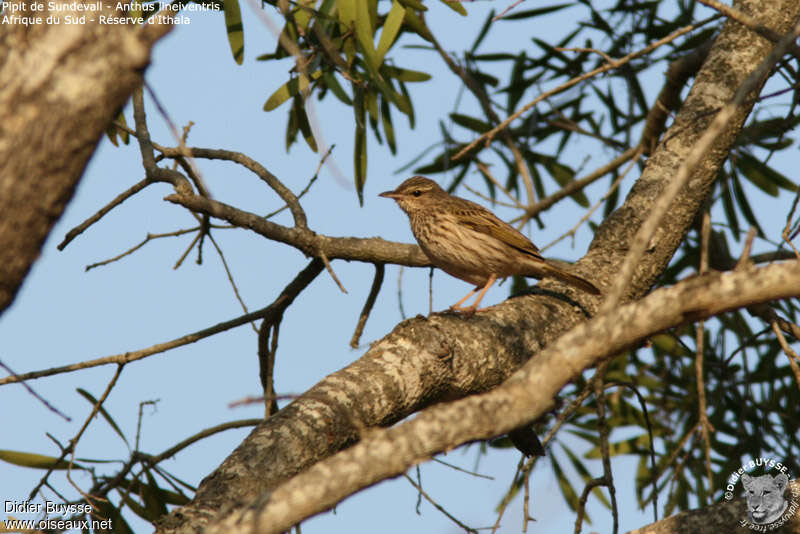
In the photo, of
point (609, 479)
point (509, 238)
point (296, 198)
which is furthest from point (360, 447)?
point (509, 238)

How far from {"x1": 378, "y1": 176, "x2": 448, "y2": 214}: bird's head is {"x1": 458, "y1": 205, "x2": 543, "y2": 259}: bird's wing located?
378mm

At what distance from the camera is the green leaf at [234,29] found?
4711 millimetres

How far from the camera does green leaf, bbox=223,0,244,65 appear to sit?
4.71 m

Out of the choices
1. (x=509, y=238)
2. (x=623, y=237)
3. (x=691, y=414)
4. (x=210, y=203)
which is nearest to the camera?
(x=210, y=203)

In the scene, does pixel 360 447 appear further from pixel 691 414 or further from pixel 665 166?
pixel 691 414

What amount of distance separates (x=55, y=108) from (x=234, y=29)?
2.87m

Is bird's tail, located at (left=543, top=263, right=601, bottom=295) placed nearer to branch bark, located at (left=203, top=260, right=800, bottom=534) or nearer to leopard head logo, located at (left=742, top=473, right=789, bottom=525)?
leopard head logo, located at (left=742, top=473, right=789, bottom=525)

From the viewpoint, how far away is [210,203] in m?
4.11

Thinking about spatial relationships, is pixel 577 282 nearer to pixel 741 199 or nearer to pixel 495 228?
pixel 495 228

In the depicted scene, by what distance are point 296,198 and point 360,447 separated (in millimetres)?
2647

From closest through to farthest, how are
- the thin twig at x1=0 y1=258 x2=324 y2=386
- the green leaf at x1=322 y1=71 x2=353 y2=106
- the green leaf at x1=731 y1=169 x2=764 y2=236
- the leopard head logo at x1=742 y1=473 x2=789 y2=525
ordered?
the leopard head logo at x1=742 y1=473 x2=789 y2=525 < the thin twig at x1=0 y1=258 x2=324 y2=386 < the green leaf at x1=322 y1=71 x2=353 y2=106 < the green leaf at x1=731 y1=169 x2=764 y2=236

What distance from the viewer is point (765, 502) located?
336 centimetres

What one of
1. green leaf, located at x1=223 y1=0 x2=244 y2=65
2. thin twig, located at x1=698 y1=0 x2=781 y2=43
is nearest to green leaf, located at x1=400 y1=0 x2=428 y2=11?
green leaf, located at x1=223 y1=0 x2=244 y2=65

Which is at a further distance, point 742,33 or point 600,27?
point 600,27
